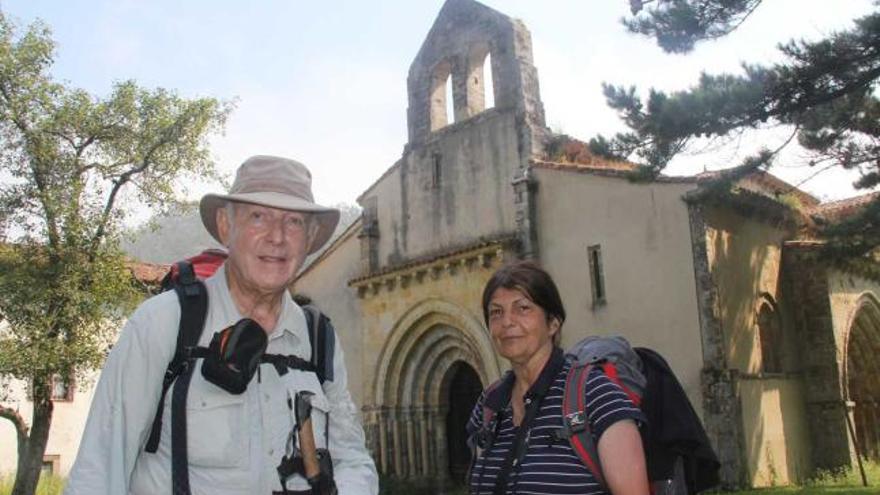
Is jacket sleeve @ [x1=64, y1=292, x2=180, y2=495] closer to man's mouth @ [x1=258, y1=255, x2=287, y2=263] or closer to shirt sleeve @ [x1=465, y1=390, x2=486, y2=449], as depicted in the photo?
man's mouth @ [x1=258, y1=255, x2=287, y2=263]

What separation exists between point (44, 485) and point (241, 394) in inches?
781

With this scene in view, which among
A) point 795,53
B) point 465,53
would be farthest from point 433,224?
point 795,53

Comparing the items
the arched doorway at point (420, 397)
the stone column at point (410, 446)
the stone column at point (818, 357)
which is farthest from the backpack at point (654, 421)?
the stone column at point (410, 446)

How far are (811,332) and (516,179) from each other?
248 inches

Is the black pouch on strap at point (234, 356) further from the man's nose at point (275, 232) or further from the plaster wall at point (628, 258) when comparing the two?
the plaster wall at point (628, 258)

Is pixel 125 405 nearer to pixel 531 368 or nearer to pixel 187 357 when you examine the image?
pixel 187 357

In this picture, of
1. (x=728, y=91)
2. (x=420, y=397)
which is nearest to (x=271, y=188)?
(x=728, y=91)

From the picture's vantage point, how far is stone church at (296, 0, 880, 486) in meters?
12.6

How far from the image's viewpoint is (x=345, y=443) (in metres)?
2.70

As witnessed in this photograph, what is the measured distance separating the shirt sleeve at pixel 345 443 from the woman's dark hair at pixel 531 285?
0.78 meters

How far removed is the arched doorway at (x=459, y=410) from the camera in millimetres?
16703

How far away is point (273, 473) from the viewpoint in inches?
92.6

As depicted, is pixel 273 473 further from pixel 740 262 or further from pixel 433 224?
pixel 433 224

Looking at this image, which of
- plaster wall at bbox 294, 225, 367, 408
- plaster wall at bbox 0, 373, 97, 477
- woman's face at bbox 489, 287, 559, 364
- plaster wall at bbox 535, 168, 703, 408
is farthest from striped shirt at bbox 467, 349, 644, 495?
plaster wall at bbox 0, 373, 97, 477
